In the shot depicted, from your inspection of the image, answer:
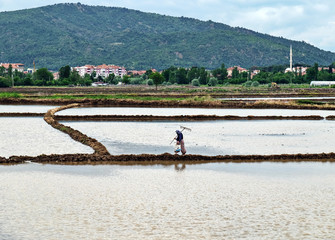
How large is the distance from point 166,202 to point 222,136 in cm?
1257

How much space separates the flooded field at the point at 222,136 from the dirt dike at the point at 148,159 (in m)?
1.21

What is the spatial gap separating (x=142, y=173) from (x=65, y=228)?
17.9ft

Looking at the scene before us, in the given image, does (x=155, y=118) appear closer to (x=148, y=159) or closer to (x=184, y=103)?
(x=184, y=103)

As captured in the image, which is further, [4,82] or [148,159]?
[4,82]

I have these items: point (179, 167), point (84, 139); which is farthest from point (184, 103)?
point (179, 167)

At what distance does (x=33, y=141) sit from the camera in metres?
20.5

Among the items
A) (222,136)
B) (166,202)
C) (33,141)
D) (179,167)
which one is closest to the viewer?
(166,202)

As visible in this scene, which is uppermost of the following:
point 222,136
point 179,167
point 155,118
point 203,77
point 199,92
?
point 203,77

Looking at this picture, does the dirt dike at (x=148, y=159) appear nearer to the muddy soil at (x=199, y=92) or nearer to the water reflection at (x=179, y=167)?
the water reflection at (x=179, y=167)

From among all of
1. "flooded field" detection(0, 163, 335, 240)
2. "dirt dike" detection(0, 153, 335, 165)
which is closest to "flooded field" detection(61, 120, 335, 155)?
"dirt dike" detection(0, 153, 335, 165)

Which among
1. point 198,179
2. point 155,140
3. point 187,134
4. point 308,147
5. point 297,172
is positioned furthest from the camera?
point 187,134

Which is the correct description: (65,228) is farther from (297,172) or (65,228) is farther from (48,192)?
(297,172)

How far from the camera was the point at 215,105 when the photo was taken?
146ft

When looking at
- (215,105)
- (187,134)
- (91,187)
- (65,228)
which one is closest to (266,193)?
(91,187)
